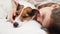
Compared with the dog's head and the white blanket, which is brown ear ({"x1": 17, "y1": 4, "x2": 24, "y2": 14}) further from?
the white blanket

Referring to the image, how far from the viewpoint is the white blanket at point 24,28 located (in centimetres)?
87

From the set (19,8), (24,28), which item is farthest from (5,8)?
(24,28)

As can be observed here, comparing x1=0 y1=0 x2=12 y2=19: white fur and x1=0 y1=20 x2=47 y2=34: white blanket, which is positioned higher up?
x1=0 y1=0 x2=12 y2=19: white fur

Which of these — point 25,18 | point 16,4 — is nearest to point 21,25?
point 25,18

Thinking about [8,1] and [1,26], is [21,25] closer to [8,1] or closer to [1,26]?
[1,26]

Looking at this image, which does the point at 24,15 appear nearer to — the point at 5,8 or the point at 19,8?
the point at 19,8

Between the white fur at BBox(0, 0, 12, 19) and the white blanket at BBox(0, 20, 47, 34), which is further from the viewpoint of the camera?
the white fur at BBox(0, 0, 12, 19)

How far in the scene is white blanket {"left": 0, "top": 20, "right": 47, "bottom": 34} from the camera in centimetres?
87

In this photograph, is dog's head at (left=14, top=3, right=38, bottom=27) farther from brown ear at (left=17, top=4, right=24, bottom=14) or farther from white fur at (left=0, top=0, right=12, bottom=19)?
white fur at (left=0, top=0, right=12, bottom=19)

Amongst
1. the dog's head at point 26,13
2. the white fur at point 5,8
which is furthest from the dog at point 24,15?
the white fur at point 5,8

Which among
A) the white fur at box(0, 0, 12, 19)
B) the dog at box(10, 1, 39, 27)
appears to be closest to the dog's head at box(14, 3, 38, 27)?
the dog at box(10, 1, 39, 27)

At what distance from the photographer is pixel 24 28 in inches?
35.2

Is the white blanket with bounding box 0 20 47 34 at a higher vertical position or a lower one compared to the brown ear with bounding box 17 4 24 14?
lower

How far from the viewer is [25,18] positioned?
95 centimetres
